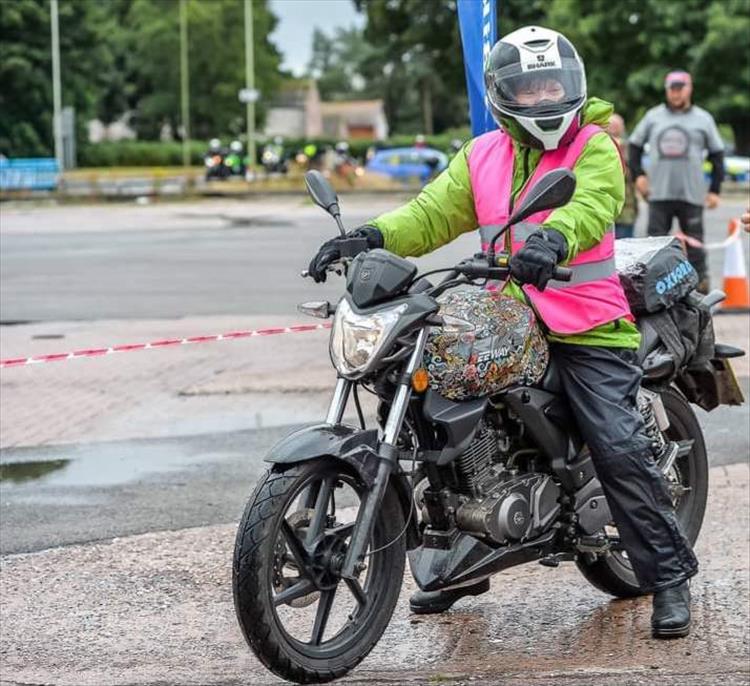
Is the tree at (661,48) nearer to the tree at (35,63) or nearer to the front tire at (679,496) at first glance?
the tree at (35,63)

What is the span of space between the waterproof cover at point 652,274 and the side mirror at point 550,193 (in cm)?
97

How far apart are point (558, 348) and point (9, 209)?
29939 millimetres

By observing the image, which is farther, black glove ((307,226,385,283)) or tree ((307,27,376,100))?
tree ((307,27,376,100))

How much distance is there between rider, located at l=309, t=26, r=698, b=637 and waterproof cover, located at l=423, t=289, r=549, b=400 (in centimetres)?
11

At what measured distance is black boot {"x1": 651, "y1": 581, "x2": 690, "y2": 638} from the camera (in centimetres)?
513

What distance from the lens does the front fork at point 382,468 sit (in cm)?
445

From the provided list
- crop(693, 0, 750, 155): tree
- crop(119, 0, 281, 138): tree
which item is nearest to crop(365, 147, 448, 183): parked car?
crop(693, 0, 750, 155): tree

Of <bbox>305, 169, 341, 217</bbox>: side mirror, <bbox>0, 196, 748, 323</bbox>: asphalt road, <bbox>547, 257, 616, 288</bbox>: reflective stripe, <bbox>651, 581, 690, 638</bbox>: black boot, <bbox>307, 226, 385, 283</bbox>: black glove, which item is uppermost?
<bbox>305, 169, 341, 217</bbox>: side mirror

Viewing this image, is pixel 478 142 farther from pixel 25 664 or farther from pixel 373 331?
pixel 25 664

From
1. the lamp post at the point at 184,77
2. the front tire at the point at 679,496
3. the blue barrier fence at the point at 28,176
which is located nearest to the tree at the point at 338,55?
the lamp post at the point at 184,77

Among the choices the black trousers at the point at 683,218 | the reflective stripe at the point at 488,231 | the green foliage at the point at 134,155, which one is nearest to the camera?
the reflective stripe at the point at 488,231

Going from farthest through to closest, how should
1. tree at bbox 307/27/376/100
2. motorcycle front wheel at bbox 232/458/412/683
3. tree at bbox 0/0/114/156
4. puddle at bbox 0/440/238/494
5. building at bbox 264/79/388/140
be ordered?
tree at bbox 307/27/376/100, building at bbox 264/79/388/140, tree at bbox 0/0/114/156, puddle at bbox 0/440/238/494, motorcycle front wheel at bbox 232/458/412/683

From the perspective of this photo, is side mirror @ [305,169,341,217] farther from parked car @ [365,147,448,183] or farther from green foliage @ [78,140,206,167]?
green foliage @ [78,140,206,167]

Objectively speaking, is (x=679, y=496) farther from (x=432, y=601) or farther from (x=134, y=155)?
(x=134, y=155)
